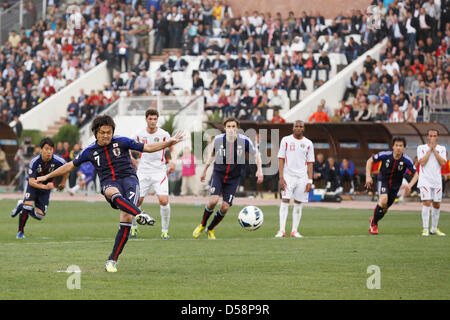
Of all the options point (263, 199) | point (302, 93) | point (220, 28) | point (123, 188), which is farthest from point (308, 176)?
point (220, 28)

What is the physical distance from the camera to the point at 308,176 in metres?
19.6

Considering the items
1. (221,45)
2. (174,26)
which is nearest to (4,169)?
(174,26)

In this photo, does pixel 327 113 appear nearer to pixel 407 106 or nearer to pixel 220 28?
pixel 407 106

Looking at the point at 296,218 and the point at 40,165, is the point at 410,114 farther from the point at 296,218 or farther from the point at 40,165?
the point at 40,165

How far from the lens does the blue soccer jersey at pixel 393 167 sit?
1991cm

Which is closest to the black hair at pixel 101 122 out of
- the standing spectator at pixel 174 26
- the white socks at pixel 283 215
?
the white socks at pixel 283 215

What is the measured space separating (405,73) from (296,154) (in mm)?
18018

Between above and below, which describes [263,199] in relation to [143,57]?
below

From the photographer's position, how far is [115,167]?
12.7m

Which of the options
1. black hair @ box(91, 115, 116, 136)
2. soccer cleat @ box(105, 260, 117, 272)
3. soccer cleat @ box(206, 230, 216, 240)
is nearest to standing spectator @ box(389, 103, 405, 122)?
soccer cleat @ box(206, 230, 216, 240)

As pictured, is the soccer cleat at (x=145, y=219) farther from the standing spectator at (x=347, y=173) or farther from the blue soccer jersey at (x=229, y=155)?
the standing spectator at (x=347, y=173)

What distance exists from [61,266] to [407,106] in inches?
954
